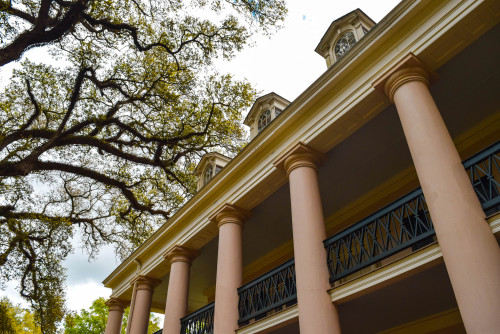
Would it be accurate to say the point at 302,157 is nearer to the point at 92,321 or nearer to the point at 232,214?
the point at 232,214

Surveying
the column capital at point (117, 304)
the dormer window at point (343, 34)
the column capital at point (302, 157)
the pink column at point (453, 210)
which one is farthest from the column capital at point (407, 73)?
the column capital at point (117, 304)

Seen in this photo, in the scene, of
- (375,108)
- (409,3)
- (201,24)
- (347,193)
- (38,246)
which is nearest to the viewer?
(409,3)

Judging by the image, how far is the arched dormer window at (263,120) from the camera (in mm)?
13119

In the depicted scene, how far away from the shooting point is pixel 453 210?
5.23 m

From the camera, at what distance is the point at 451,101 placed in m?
8.59

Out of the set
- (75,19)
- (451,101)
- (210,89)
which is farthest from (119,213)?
(451,101)

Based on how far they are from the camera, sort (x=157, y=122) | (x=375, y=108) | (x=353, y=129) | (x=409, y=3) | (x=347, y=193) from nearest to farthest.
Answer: (x=409, y=3)
(x=375, y=108)
(x=353, y=129)
(x=347, y=193)
(x=157, y=122)

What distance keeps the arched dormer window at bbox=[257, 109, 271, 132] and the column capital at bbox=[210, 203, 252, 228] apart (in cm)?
344

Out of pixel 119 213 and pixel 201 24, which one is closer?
pixel 201 24

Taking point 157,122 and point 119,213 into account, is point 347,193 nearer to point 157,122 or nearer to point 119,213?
point 157,122

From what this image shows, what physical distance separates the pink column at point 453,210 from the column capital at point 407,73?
2 centimetres

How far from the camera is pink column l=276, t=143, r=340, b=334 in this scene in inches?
263

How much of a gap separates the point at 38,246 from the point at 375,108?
1688cm

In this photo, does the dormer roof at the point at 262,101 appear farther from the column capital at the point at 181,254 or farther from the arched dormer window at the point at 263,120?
the column capital at the point at 181,254
